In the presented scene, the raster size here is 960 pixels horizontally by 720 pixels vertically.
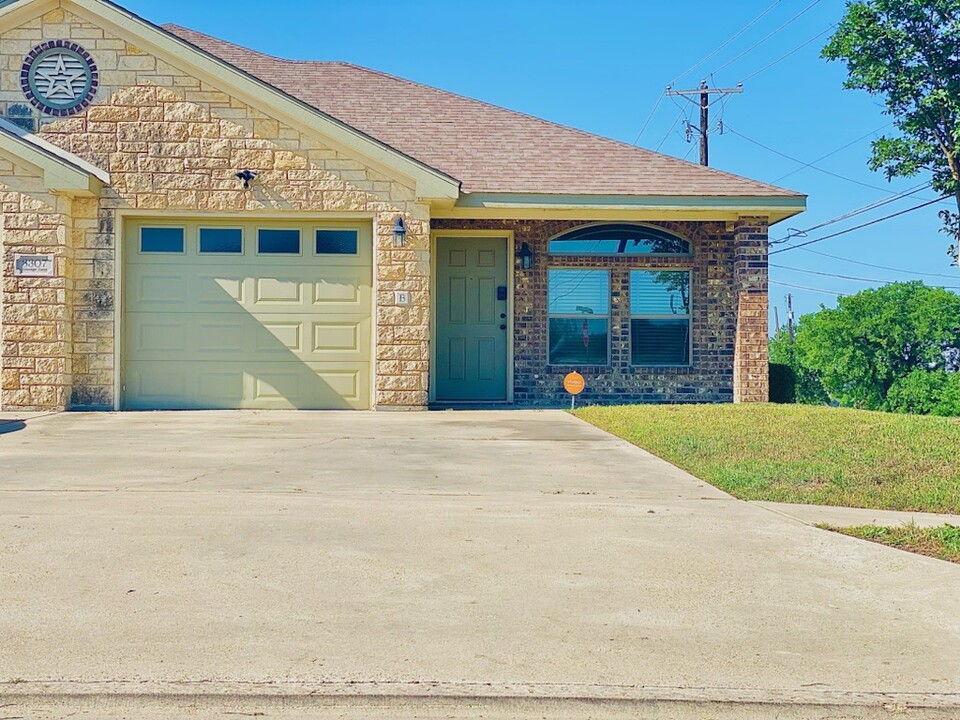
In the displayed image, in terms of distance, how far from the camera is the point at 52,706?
9.98 feet

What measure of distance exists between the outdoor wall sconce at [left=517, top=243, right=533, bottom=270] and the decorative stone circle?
21.0 feet

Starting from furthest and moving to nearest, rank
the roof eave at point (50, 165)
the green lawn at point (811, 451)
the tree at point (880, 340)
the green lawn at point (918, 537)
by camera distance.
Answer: the tree at point (880, 340), the roof eave at point (50, 165), the green lawn at point (811, 451), the green lawn at point (918, 537)

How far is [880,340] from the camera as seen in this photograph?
664 inches

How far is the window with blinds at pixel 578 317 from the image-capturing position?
14.5 m

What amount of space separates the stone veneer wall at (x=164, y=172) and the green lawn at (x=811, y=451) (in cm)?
419

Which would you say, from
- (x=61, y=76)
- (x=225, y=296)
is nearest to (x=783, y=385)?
(x=225, y=296)

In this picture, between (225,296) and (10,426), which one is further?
(225,296)

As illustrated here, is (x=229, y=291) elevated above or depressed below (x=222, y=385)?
above

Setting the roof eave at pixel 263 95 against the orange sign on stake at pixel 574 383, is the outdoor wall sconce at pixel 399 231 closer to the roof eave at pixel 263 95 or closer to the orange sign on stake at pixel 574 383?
the roof eave at pixel 263 95

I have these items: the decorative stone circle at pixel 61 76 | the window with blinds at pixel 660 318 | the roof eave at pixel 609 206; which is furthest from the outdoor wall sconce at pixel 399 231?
the decorative stone circle at pixel 61 76

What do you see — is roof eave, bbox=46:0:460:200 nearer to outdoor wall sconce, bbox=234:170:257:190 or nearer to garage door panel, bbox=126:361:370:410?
outdoor wall sconce, bbox=234:170:257:190

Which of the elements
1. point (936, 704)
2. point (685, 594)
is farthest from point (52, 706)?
point (936, 704)

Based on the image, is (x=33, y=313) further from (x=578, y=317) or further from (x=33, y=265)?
(x=578, y=317)

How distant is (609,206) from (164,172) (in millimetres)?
6137
